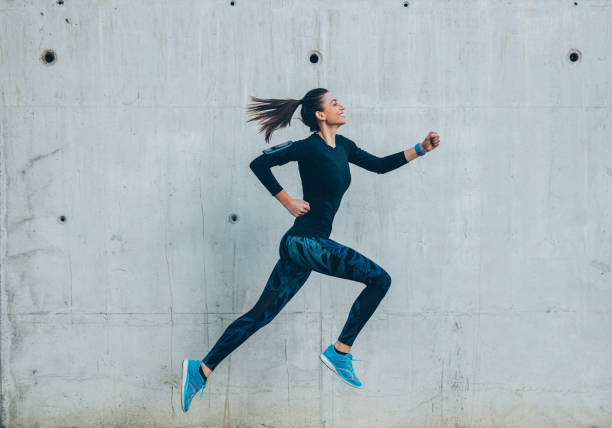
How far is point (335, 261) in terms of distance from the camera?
3.89 m

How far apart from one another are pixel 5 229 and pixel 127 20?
1671 mm

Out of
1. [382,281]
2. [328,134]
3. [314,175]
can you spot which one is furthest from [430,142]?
[382,281]

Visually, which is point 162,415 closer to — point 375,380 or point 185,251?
point 185,251

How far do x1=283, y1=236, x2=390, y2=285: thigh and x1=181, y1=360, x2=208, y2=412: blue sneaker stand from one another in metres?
0.98

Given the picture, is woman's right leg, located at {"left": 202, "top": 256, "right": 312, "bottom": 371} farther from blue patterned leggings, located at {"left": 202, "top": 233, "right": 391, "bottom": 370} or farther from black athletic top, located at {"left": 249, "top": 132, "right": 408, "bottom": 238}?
black athletic top, located at {"left": 249, "top": 132, "right": 408, "bottom": 238}

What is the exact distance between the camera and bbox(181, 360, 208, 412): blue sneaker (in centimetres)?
408

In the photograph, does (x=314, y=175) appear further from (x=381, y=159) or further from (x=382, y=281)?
(x=382, y=281)

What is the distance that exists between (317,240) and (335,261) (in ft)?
0.60

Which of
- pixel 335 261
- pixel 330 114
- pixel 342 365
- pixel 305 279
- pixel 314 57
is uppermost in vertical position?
pixel 314 57

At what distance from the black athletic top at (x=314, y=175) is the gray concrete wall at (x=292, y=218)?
15.0 inches

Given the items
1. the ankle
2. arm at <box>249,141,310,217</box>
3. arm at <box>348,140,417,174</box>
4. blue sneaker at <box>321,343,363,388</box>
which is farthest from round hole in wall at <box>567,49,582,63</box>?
the ankle

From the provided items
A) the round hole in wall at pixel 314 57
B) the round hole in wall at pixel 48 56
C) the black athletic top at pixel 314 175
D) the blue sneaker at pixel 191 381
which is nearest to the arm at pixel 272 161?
the black athletic top at pixel 314 175

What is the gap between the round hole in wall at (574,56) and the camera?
441 cm

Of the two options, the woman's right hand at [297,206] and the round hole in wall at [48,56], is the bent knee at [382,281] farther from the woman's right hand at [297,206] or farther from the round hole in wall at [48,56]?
the round hole in wall at [48,56]
